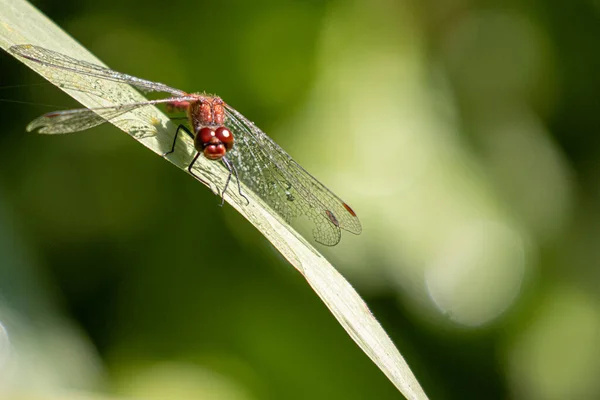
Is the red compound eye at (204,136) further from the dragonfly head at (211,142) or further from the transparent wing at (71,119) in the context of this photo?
the transparent wing at (71,119)

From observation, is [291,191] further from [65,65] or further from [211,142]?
[65,65]

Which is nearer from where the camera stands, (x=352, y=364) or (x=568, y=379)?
(x=352, y=364)

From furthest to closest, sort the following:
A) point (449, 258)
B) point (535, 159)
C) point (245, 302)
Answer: point (535, 159)
point (449, 258)
point (245, 302)

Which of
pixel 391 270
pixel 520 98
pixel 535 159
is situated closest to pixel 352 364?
pixel 391 270

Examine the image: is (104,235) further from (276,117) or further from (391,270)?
(391,270)

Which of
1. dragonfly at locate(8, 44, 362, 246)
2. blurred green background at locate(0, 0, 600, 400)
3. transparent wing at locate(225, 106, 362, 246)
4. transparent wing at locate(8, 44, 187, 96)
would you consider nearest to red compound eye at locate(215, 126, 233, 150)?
dragonfly at locate(8, 44, 362, 246)

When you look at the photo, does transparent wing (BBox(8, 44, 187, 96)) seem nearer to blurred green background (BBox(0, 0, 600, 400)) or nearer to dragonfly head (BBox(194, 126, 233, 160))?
dragonfly head (BBox(194, 126, 233, 160))

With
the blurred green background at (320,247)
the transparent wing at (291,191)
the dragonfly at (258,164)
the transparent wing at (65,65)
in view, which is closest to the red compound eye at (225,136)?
the dragonfly at (258,164)
